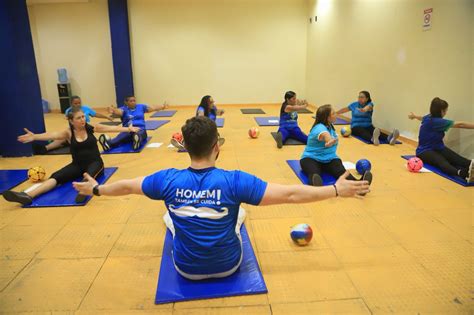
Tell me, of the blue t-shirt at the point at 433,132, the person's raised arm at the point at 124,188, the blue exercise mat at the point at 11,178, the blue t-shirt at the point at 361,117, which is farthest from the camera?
the blue t-shirt at the point at 361,117

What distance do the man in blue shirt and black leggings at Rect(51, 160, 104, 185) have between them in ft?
7.22

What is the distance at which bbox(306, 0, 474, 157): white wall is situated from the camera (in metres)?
4.76

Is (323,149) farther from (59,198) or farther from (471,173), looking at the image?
(59,198)

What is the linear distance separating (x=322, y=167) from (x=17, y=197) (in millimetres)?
3376

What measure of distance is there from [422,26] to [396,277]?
471 centimetres

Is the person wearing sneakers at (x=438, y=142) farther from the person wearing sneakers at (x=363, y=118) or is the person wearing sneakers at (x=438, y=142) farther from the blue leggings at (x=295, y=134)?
the blue leggings at (x=295, y=134)

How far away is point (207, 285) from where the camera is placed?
2.18 meters

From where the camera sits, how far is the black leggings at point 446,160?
4.31 metres

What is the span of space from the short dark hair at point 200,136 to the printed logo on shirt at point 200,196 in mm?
200

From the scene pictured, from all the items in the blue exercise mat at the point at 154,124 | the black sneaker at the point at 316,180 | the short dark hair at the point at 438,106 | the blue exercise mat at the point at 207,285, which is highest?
the short dark hair at the point at 438,106

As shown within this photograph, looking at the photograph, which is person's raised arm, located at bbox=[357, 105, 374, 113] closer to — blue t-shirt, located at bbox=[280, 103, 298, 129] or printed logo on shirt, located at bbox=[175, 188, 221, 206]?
blue t-shirt, located at bbox=[280, 103, 298, 129]

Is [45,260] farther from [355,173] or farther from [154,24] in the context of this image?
[154,24]

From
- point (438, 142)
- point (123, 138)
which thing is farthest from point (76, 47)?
point (438, 142)

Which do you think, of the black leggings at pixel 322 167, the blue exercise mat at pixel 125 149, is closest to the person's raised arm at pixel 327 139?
the black leggings at pixel 322 167
